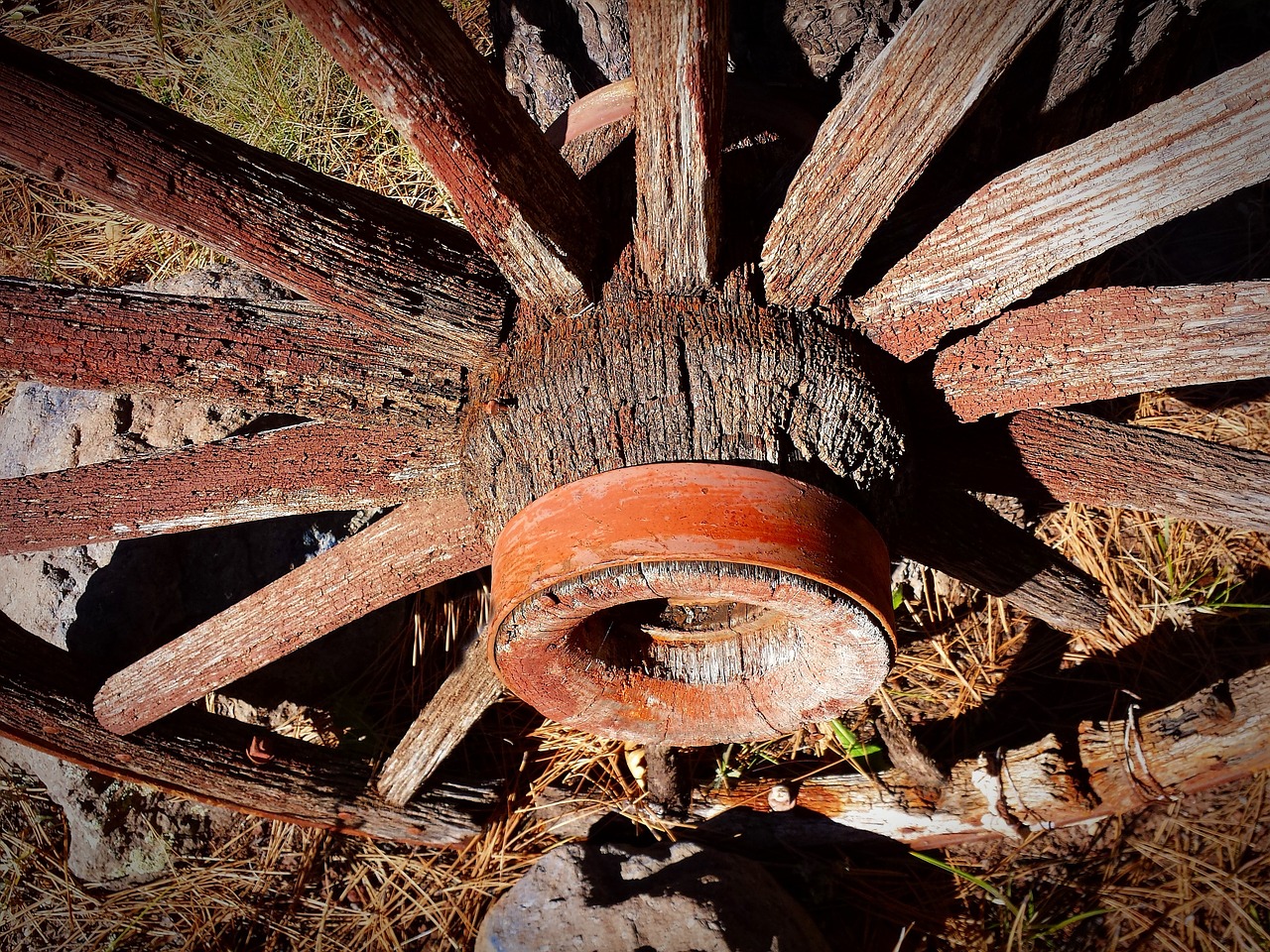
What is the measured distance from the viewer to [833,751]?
2.29 m

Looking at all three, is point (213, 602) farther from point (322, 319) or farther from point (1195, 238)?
point (1195, 238)

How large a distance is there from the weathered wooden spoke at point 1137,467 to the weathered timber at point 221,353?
0.98 m

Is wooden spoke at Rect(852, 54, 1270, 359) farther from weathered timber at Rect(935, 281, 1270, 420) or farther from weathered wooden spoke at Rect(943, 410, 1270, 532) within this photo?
weathered wooden spoke at Rect(943, 410, 1270, 532)

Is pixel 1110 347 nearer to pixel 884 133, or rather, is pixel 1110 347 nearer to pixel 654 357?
pixel 884 133

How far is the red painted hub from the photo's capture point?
1157 mm

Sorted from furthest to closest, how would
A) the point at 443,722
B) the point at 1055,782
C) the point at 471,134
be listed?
the point at 443,722, the point at 1055,782, the point at 471,134

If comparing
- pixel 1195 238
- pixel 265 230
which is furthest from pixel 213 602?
pixel 1195 238

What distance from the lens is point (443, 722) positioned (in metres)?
2.02

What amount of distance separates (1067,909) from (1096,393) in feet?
4.43

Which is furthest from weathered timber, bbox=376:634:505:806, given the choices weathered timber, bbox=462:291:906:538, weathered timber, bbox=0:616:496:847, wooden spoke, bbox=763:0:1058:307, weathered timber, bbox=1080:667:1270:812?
weathered timber, bbox=1080:667:1270:812

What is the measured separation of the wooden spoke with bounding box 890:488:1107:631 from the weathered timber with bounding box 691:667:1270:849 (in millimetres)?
285

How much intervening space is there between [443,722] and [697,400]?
3.69 ft

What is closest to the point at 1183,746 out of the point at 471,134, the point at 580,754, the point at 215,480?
the point at 580,754

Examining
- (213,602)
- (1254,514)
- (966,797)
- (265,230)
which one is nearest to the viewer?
(265,230)
